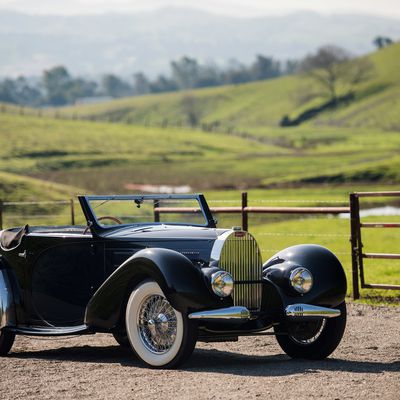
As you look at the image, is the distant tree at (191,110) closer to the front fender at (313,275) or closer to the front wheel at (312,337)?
the front fender at (313,275)

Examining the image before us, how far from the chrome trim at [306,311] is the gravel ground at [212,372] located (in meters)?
0.44

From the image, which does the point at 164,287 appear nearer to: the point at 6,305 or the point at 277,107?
the point at 6,305

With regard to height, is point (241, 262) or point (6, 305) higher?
point (241, 262)

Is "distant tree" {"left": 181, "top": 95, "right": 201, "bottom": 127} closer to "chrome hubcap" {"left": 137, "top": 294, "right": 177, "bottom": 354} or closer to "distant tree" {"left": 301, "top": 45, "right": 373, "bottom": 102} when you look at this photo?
"distant tree" {"left": 301, "top": 45, "right": 373, "bottom": 102}

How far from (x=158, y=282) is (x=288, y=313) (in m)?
1.23

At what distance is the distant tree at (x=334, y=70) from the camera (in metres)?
170

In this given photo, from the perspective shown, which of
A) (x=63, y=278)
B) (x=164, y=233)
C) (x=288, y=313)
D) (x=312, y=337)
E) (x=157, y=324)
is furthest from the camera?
(x=63, y=278)

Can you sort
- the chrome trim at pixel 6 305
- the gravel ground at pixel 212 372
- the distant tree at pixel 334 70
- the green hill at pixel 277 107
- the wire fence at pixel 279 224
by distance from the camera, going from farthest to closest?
1. the distant tree at pixel 334 70
2. the green hill at pixel 277 107
3. the wire fence at pixel 279 224
4. the chrome trim at pixel 6 305
5. the gravel ground at pixel 212 372

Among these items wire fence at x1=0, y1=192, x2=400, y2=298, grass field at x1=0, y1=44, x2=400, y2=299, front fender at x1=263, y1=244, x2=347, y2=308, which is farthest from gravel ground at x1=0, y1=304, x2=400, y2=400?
grass field at x1=0, y1=44, x2=400, y2=299

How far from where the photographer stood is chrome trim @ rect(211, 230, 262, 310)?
8695 mm

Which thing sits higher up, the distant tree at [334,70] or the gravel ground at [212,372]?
the distant tree at [334,70]

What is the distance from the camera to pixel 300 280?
9055 mm

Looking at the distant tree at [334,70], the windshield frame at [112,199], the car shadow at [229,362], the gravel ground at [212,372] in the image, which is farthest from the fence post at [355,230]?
the distant tree at [334,70]

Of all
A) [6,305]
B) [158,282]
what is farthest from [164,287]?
[6,305]
